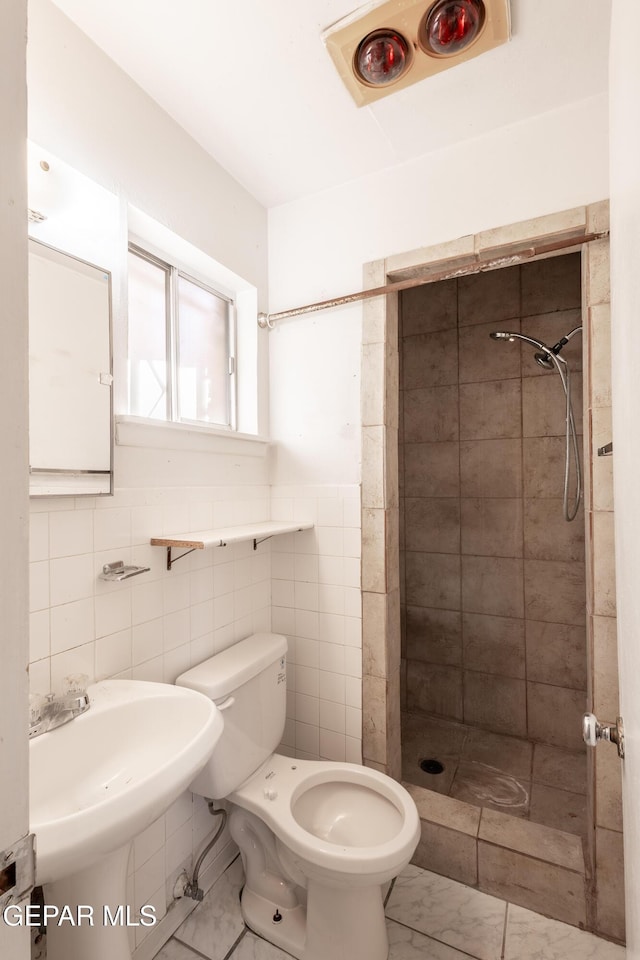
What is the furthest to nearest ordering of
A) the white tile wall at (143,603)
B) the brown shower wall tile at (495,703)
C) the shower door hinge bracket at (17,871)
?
1. the brown shower wall tile at (495,703)
2. the white tile wall at (143,603)
3. the shower door hinge bracket at (17,871)

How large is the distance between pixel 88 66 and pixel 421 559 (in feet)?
7.66

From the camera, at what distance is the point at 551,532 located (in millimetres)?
2207

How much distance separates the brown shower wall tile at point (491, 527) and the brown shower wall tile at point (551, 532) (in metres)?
0.05

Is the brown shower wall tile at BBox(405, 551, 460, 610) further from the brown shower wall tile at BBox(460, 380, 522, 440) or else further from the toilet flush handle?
the toilet flush handle

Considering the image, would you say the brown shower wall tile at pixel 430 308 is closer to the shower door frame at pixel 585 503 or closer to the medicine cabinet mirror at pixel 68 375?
the shower door frame at pixel 585 503

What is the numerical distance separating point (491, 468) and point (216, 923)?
208 cm

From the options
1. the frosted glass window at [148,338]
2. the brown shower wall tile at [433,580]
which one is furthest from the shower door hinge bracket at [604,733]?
the brown shower wall tile at [433,580]

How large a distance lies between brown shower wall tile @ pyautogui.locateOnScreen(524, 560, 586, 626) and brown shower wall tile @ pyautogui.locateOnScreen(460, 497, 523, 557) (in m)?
0.13

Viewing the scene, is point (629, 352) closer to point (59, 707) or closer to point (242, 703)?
point (59, 707)

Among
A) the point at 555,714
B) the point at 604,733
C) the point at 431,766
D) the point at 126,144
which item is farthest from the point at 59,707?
the point at 555,714

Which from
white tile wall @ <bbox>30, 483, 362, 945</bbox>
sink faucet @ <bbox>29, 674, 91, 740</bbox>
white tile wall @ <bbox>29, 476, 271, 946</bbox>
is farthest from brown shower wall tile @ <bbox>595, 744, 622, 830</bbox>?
sink faucet @ <bbox>29, 674, 91, 740</bbox>

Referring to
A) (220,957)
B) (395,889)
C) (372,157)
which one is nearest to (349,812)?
(395,889)

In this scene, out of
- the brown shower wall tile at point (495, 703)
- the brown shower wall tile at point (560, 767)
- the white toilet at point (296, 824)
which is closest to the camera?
the white toilet at point (296, 824)

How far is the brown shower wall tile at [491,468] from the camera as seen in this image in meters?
2.29
